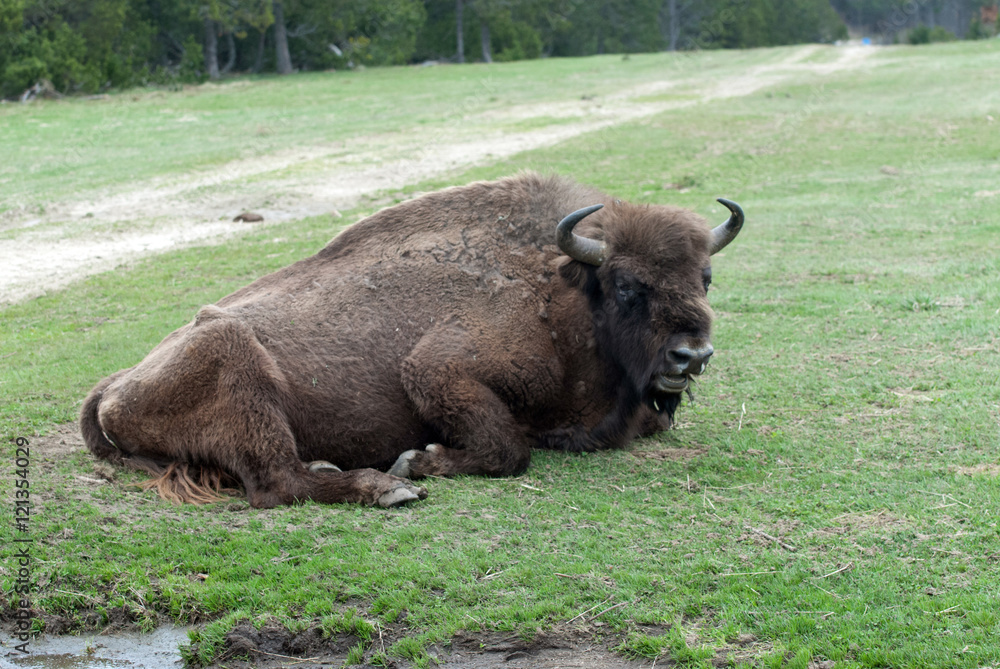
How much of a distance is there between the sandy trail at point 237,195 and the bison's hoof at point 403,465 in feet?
23.3

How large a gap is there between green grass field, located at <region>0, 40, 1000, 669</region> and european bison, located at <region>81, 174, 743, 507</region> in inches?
10.7

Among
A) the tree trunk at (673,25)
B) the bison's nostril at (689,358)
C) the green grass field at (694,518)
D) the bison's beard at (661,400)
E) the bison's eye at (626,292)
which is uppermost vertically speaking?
the tree trunk at (673,25)

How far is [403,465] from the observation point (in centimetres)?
641

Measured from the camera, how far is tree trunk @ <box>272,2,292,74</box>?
52.1m

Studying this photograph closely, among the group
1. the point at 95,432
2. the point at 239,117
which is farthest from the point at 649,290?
the point at 239,117

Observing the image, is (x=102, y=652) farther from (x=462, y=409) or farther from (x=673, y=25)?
(x=673, y=25)

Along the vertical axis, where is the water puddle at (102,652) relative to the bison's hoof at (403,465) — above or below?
below

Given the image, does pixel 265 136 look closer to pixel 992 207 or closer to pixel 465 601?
pixel 992 207

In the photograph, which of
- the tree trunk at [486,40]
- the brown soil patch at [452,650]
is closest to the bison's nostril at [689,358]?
the brown soil patch at [452,650]

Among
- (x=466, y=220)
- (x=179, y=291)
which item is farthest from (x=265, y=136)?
(x=466, y=220)

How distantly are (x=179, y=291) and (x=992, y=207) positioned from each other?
450 inches

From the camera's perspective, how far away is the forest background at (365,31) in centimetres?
3888

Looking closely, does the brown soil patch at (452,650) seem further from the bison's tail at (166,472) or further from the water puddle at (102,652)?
the bison's tail at (166,472)

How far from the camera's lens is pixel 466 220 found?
743 cm
